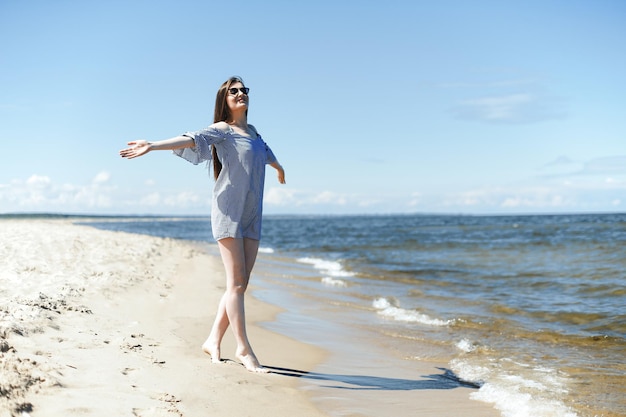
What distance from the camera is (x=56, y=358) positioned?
12.8 ft

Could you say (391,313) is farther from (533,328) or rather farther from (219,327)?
(219,327)

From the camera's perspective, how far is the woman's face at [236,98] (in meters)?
4.56

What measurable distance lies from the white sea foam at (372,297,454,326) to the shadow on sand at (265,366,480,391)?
→ 292cm

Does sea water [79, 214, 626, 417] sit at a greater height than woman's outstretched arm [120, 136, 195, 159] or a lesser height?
lesser

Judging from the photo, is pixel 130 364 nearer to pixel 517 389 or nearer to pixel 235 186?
pixel 235 186

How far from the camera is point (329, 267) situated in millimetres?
16000

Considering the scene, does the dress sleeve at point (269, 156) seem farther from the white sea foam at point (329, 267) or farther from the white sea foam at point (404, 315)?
the white sea foam at point (329, 267)

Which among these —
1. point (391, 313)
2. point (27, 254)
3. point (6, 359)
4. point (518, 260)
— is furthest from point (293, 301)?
point (518, 260)

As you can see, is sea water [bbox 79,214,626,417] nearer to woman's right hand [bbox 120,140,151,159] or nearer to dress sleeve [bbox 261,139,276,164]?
dress sleeve [bbox 261,139,276,164]

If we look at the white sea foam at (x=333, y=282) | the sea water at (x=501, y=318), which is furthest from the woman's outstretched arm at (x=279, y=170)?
the white sea foam at (x=333, y=282)

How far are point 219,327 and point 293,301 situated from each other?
4.73 meters

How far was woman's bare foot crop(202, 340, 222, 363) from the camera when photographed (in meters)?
4.62

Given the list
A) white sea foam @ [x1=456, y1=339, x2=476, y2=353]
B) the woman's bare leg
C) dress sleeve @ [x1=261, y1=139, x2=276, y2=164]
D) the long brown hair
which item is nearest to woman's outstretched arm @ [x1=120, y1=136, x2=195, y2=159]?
the long brown hair

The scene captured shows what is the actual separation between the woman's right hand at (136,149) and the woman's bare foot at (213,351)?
6.14 feet
